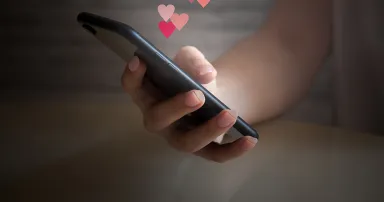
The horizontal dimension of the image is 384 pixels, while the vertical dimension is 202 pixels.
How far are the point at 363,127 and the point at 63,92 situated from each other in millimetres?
493

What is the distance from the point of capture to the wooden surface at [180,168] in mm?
349

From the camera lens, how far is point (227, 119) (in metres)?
0.32

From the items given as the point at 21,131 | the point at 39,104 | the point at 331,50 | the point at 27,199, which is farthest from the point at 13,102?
the point at 331,50

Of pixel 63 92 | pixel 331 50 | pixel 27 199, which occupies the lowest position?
pixel 27 199

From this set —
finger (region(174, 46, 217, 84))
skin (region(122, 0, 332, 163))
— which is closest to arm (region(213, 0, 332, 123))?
skin (region(122, 0, 332, 163))

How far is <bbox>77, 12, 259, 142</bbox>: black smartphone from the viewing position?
30cm

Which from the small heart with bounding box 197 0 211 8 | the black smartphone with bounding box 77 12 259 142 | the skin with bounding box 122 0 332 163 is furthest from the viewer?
the small heart with bounding box 197 0 211 8

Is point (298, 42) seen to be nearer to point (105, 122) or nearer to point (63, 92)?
point (105, 122)

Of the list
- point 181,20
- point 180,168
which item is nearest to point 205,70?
point 180,168

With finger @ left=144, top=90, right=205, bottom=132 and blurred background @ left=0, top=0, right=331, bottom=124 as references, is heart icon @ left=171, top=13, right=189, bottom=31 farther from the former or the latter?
finger @ left=144, top=90, right=205, bottom=132

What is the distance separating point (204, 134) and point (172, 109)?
35mm

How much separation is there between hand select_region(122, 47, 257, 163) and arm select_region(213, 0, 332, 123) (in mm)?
129

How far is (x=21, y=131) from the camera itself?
0.53 m

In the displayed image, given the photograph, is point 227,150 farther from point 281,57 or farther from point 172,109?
point 281,57
